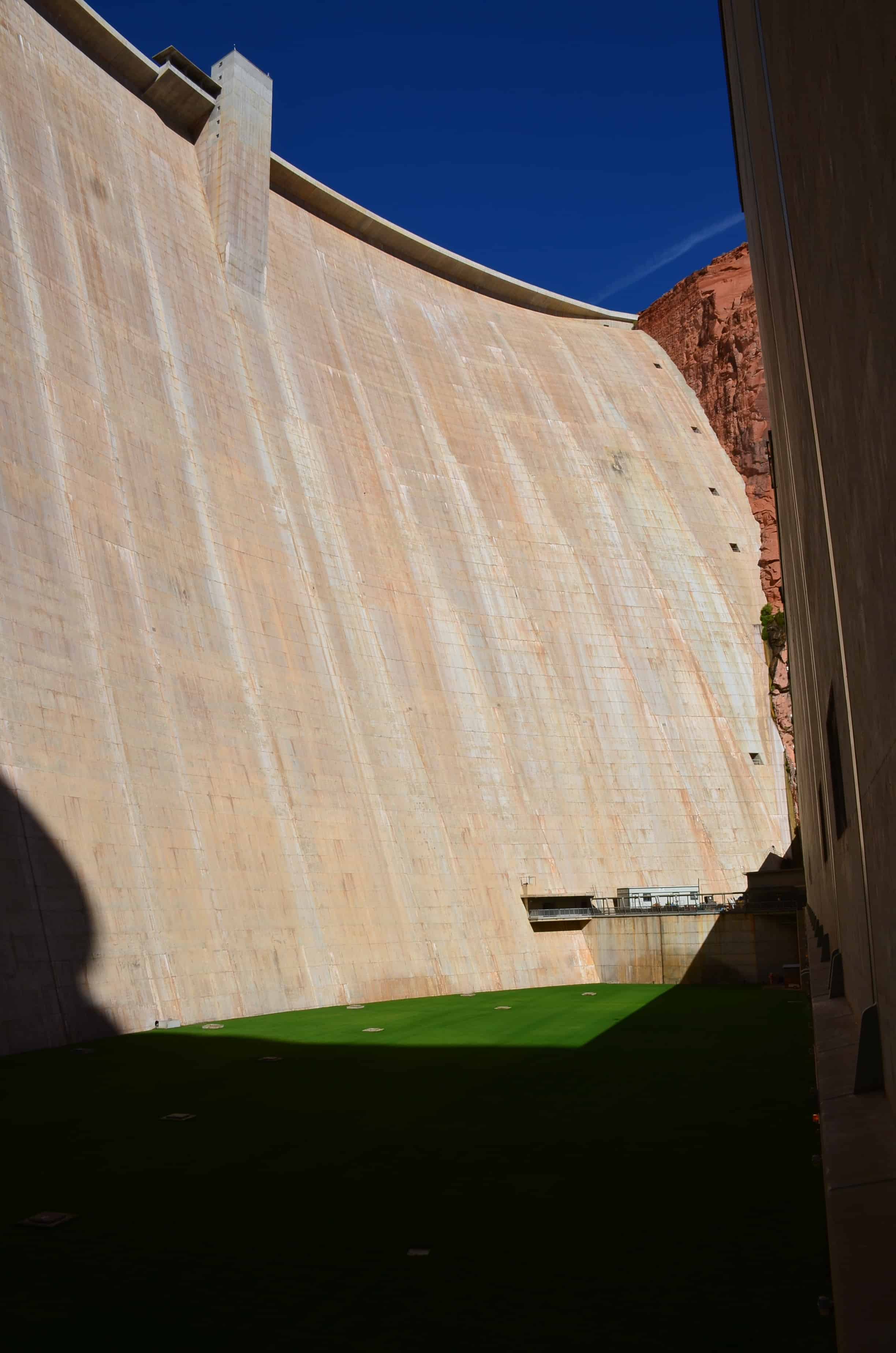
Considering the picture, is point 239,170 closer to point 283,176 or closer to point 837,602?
point 283,176

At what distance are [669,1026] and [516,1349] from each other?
9.59 meters

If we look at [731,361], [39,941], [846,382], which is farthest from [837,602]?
[731,361]

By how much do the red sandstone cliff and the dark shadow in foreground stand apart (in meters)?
23.0

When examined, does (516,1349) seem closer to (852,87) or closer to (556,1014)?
(852,87)

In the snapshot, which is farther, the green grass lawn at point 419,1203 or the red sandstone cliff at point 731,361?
the red sandstone cliff at point 731,361

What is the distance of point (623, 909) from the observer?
71.9ft

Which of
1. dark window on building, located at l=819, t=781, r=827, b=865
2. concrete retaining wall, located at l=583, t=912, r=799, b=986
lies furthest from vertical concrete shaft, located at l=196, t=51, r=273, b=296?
dark window on building, located at l=819, t=781, r=827, b=865

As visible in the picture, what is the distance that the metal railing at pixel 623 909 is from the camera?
20.6 meters

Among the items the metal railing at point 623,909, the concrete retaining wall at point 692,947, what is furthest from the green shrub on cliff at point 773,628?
the concrete retaining wall at point 692,947

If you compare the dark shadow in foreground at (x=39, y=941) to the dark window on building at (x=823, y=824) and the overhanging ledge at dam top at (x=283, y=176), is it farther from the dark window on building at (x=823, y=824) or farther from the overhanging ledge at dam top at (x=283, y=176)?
the overhanging ledge at dam top at (x=283, y=176)

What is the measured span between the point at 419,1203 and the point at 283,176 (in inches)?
988

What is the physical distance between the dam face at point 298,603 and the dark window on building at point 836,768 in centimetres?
862

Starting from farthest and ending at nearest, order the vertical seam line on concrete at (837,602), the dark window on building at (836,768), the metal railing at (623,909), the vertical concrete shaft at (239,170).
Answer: the vertical concrete shaft at (239,170) → the metal railing at (623,909) → the dark window on building at (836,768) → the vertical seam line on concrete at (837,602)

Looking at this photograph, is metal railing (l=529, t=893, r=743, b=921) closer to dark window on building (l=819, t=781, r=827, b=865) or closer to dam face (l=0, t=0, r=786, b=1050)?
dam face (l=0, t=0, r=786, b=1050)
